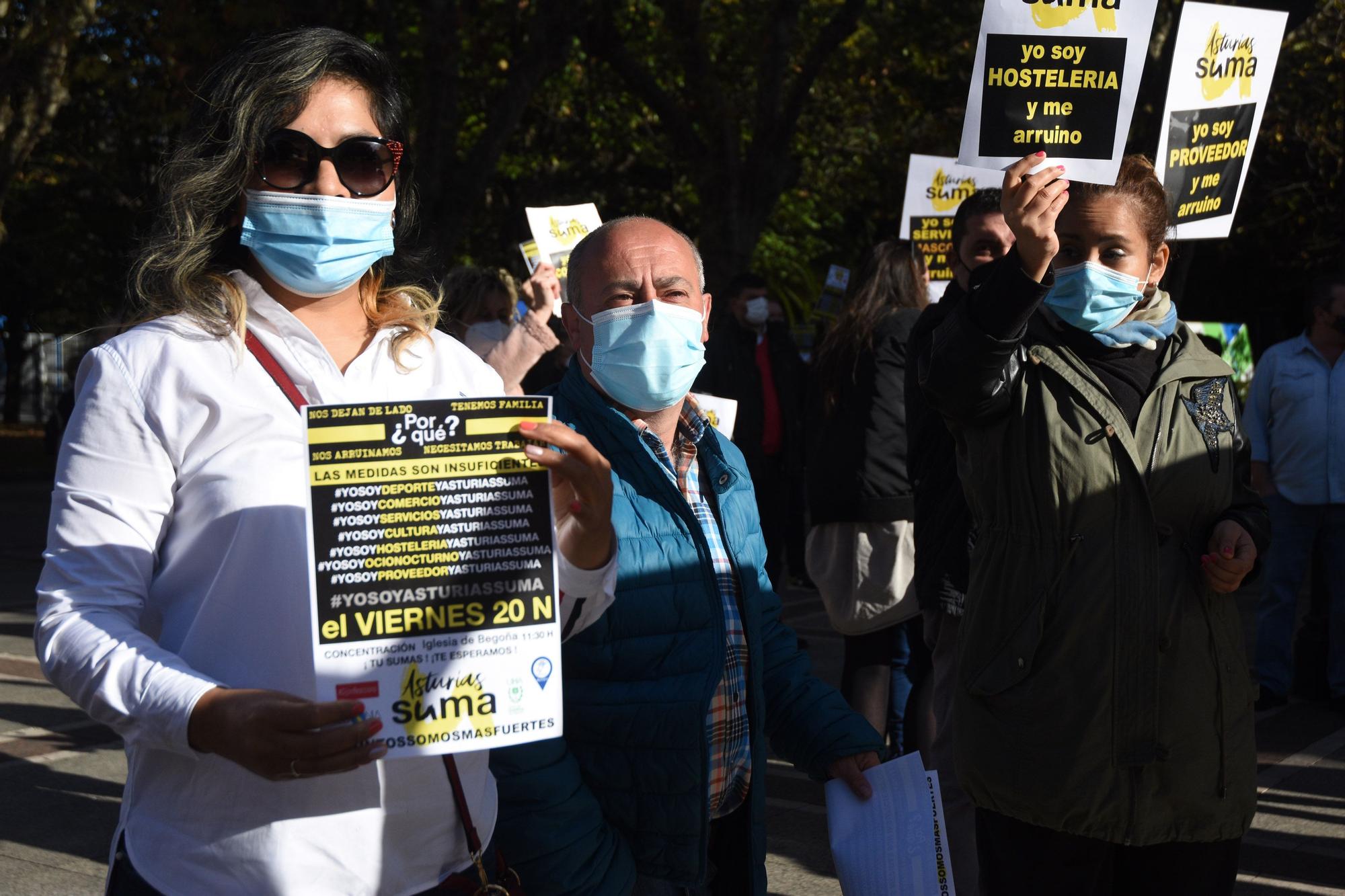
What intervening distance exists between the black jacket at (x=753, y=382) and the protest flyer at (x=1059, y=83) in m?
5.69

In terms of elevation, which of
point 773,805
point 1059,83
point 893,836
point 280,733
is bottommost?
point 773,805

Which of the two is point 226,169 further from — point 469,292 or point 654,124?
point 654,124

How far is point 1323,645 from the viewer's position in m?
7.68

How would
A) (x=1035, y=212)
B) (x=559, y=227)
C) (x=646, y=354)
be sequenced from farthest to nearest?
(x=559, y=227) < (x=646, y=354) < (x=1035, y=212)

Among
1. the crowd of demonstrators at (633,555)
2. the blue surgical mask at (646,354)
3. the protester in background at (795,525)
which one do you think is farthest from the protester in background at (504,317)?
the protester in background at (795,525)

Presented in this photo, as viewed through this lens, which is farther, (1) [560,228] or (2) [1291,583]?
(2) [1291,583]

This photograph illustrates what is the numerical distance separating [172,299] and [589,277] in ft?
3.31

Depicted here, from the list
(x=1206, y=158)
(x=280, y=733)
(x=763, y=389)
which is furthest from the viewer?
(x=763, y=389)

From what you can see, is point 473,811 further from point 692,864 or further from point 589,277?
point 589,277

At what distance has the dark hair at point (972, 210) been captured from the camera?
167 inches

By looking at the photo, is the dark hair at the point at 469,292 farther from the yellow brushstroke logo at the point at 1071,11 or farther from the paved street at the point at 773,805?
the yellow brushstroke logo at the point at 1071,11

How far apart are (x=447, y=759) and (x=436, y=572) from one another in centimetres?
30

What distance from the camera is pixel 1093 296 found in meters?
2.88

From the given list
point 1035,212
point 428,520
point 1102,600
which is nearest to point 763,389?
point 1102,600
